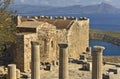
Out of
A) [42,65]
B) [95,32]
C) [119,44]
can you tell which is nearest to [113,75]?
[42,65]

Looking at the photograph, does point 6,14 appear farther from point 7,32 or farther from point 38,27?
point 38,27

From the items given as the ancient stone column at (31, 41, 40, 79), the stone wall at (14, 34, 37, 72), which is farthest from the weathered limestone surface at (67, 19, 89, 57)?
the ancient stone column at (31, 41, 40, 79)

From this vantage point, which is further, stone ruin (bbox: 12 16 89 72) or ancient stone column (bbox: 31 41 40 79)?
stone ruin (bbox: 12 16 89 72)

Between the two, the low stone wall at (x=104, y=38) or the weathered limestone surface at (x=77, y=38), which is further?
the low stone wall at (x=104, y=38)

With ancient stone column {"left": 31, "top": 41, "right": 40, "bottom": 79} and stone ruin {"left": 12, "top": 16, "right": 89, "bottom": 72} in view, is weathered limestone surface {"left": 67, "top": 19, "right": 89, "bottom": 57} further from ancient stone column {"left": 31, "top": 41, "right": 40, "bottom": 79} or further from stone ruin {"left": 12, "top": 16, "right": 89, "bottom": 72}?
ancient stone column {"left": 31, "top": 41, "right": 40, "bottom": 79}

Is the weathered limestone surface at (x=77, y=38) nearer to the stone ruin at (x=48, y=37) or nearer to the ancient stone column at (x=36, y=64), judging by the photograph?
the stone ruin at (x=48, y=37)

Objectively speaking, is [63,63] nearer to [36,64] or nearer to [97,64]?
[36,64]

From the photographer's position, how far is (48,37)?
3741 cm

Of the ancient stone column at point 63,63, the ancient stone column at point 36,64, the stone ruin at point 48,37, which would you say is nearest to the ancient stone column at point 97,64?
the ancient stone column at point 63,63

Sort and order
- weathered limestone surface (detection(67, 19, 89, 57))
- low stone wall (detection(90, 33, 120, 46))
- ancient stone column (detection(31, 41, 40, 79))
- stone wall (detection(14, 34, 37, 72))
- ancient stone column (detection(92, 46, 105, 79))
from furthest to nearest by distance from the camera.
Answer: low stone wall (detection(90, 33, 120, 46))
weathered limestone surface (detection(67, 19, 89, 57))
stone wall (detection(14, 34, 37, 72))
ancient stone column (detection(31, 41, 40, 79))
ancient stone column (detection(92, 46, 105, 79))

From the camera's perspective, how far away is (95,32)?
140 m

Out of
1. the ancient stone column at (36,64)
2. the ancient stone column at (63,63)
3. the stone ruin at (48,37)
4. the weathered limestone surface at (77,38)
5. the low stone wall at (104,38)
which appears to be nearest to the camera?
the ancient stone column at (63,63)

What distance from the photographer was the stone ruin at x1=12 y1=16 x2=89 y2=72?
33938 millimetres

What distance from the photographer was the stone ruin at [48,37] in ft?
111
